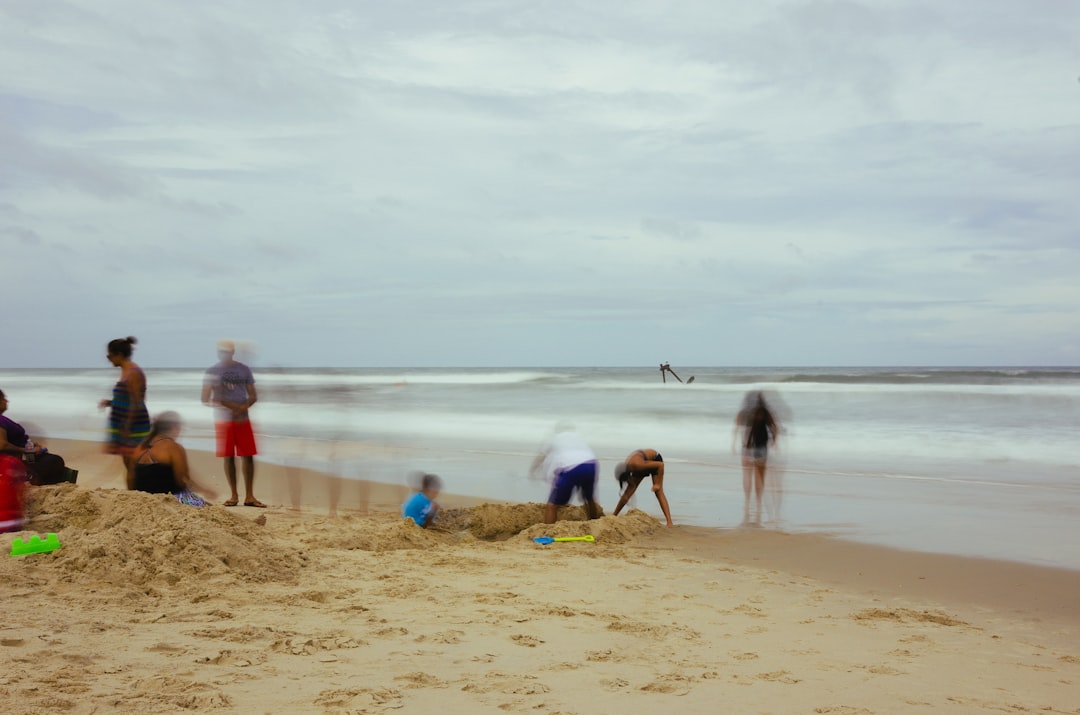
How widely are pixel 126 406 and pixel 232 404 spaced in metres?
1.18

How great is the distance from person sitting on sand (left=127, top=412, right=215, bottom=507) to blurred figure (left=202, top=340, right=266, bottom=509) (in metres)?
1.60

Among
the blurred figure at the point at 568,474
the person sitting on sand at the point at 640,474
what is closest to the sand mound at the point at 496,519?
the blurred figure at the point at 568,474

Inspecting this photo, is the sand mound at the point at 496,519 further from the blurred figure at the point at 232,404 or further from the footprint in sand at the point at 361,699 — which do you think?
the footprint in sand at the point at 361,699

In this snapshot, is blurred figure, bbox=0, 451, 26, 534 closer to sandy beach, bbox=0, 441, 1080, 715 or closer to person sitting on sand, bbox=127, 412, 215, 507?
sandy beach, bbox=0, 441, 1080, 715

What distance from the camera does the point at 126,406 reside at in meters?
8.02

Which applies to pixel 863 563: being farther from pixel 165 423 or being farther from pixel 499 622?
pixel 165 423

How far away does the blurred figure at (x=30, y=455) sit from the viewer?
6.78 metres

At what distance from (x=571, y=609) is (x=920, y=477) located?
858 centimetres

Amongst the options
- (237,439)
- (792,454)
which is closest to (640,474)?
(237,439)

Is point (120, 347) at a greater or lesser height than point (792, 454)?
greater

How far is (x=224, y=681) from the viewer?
146 inches

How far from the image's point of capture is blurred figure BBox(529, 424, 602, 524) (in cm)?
822

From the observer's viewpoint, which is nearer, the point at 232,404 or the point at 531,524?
the point at 531,524

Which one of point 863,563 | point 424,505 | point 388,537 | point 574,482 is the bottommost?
point 863,563
